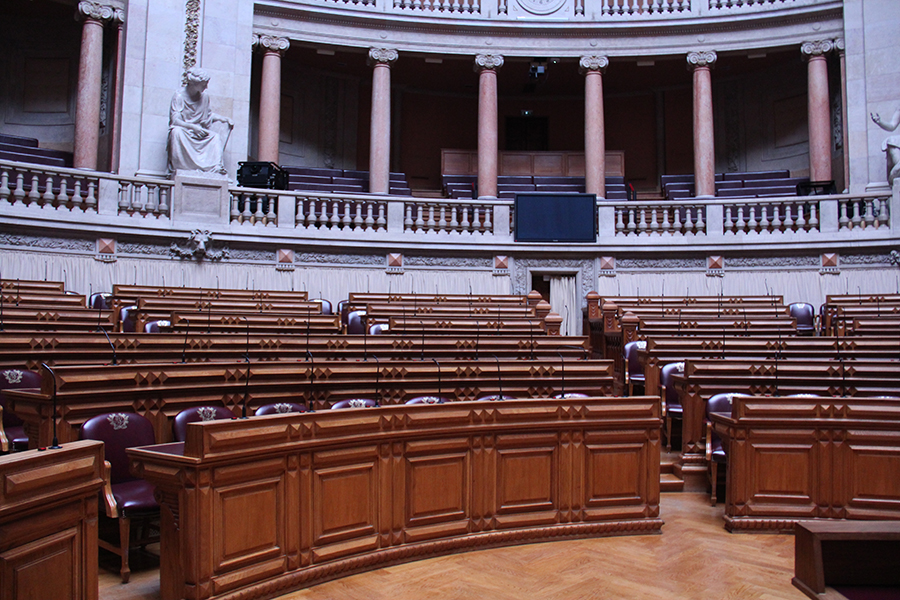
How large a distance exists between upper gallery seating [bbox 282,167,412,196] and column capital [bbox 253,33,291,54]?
214cm

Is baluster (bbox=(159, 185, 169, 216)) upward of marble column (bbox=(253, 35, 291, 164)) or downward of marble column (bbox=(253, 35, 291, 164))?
downward

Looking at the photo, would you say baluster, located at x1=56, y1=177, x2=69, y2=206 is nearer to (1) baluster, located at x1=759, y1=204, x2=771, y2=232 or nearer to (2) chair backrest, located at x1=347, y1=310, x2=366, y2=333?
(2) chair backrest, located at x1=347, y1=310, x2=366, y2=333

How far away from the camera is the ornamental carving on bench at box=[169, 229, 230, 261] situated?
32.2 feet

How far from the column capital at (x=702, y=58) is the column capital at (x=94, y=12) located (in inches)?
401

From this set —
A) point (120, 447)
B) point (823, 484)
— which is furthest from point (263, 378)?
point (823, 484)

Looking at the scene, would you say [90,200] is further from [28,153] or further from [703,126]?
[703,126]

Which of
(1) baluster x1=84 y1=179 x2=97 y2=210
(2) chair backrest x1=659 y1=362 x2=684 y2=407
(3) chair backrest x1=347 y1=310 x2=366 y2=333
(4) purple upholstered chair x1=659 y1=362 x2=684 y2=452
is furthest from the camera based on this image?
(1) baluster x1=84 y1=179 x2=97 y2=210

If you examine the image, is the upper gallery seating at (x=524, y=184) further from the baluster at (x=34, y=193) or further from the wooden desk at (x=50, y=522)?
the wooden desk at (x=50, y=522)

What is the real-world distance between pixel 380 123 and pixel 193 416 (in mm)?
9580

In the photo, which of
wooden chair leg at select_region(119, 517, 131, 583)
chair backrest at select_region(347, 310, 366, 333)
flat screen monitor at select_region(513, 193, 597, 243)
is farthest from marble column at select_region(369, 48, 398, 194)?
wooden chair leg at select_region(119, 517, 131, 583)

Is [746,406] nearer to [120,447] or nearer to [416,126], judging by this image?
[120,447]

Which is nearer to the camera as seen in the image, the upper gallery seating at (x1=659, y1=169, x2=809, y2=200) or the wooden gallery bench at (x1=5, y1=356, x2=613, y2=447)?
the wooden gallery bench at (x1=5, y1=356, x2=613, y2=447)

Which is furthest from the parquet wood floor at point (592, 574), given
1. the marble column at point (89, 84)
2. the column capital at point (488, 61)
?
the column capital at point (488, 61)

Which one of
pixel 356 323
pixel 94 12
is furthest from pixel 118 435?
pixel 94 12
